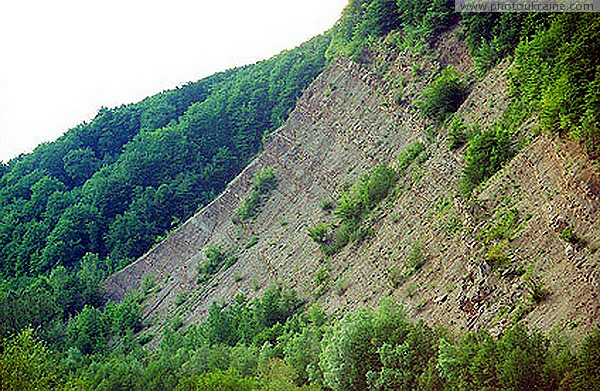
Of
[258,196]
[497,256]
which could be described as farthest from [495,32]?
[258,196]

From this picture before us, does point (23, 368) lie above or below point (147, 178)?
below

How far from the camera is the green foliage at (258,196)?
43.8 m

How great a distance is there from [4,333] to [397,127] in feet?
92.5

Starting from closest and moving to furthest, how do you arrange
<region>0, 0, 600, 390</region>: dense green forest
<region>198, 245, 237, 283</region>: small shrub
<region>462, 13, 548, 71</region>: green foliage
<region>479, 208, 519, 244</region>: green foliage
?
<region>0, 0, 600, 390</region>: dense green forest → <region>479, 208, 519, 244</region>: green foliage → <region>462, 13, 548, 71</region>: green foliage → <region>198, 245, 237, 283</region>: small shrub

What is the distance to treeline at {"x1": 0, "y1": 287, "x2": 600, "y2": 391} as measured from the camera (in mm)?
14188

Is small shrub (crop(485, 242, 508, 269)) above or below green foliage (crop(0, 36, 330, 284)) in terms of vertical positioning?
below

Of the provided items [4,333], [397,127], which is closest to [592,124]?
[397,127]

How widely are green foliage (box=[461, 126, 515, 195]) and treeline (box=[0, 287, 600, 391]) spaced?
5.38 metres

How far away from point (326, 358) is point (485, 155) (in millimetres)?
8651

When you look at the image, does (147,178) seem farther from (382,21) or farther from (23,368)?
(23,368)

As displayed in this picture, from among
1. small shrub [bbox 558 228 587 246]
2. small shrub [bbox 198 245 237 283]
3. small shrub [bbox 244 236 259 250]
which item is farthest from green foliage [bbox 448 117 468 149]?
small shrub [bbox 198 245 237 283]

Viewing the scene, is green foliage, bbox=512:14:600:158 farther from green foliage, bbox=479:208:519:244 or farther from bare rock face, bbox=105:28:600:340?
green foliage, bbox=479:208:519:244

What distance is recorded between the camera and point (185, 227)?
48656mm

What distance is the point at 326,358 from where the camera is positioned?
2088 cm
